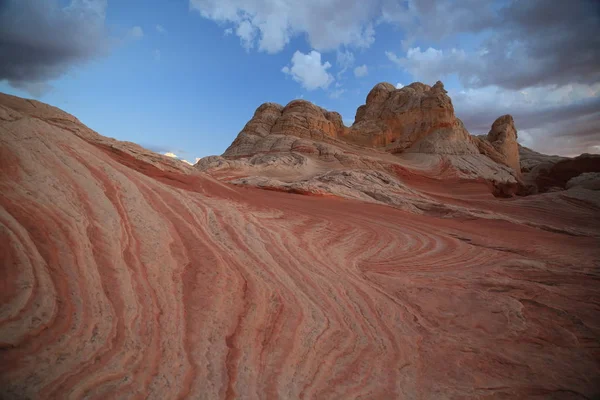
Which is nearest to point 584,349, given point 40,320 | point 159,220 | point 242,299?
point 242,299

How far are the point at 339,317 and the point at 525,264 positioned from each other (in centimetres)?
407

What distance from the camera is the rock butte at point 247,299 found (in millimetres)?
2232

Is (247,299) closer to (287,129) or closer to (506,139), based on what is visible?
(287,129)

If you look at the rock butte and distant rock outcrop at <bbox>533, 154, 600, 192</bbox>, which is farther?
distant rock outcrop at <bbox>533, 154, 600, 192</bbox>

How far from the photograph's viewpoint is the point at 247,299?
340 centimetres

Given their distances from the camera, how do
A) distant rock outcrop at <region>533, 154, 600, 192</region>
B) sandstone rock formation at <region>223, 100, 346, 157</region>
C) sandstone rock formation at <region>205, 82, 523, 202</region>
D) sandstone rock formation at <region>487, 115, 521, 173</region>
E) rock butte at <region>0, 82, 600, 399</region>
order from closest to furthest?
rock butte at <region>0, 82, 600, 399</region>
sandstone rock formation at <region>205, 82, 523, 202</region>
sandstone rock formation at <region>223, 100, 346, 157</region>
distant rock outcrop at <region>533, 154, 600, 192</region>
sandstone rock formation at <region>487, 115, 521, 173</region>

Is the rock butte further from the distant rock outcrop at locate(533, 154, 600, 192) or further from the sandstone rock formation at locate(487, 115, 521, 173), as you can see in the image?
the distant rock outcrop at locate(533, 154, 600, 192)

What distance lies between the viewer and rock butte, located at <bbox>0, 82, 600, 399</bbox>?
87.9 inches

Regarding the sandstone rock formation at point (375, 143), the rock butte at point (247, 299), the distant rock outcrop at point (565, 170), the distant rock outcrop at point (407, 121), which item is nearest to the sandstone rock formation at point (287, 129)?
the sandstone rock formation at point (375, 143)

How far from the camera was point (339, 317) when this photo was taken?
11.3ft

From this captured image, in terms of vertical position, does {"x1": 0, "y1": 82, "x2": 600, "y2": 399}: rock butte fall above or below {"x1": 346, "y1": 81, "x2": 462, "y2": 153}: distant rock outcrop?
below

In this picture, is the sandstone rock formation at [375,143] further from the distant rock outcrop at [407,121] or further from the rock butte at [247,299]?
the rock butte at [247,299]

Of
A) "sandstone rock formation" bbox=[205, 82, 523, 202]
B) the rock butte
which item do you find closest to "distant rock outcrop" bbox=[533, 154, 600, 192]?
"sandstone rock formation" bbox=[205, 82, 523, 202]

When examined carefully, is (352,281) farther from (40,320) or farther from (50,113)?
(50,113)
